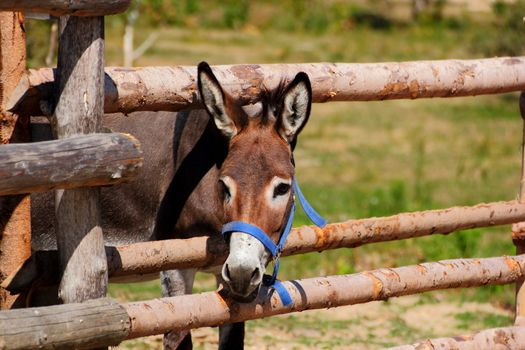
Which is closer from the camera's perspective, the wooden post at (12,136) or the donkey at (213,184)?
the wooden post at (12,136)

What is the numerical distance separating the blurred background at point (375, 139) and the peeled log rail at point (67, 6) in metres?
3.45

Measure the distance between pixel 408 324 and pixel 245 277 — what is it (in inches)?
165

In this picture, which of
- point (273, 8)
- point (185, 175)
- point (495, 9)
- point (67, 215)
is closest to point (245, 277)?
point (67, 215)

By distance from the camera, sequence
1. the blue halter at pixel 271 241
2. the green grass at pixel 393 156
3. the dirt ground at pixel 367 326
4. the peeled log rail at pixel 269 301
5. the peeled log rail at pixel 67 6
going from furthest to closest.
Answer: the green grass at pixel 393 156 → the dirt ground at pixel 367 326 → the blue halter at pixel 271 241 → the peeled log rail at pixel 269 301 → the peeled log rail at pixel 67 6

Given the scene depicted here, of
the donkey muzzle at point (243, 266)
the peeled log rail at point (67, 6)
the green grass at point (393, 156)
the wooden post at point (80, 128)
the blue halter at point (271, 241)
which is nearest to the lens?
the peeled log rail at point (67, 6)

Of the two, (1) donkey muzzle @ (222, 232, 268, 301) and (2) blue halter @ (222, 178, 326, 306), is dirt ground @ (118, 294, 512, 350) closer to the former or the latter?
(2) blue halter @ (222, 178, 326, 306)

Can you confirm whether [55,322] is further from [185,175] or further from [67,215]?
[185,175]

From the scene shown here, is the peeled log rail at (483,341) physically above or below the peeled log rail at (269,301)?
below

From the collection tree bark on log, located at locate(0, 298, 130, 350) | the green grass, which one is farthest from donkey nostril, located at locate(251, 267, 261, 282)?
the green grass

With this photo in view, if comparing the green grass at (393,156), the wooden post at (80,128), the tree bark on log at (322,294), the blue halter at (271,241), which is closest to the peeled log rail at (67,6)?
the wooden post at (80,128)

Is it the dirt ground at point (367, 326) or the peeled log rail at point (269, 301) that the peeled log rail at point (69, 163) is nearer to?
the peeled log rail at point (269, 301)

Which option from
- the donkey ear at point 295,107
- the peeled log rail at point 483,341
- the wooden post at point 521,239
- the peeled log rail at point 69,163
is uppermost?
the donkey ear at point 295,107

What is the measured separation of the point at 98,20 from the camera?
373 centimetres

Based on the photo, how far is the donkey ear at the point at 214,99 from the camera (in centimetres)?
419
